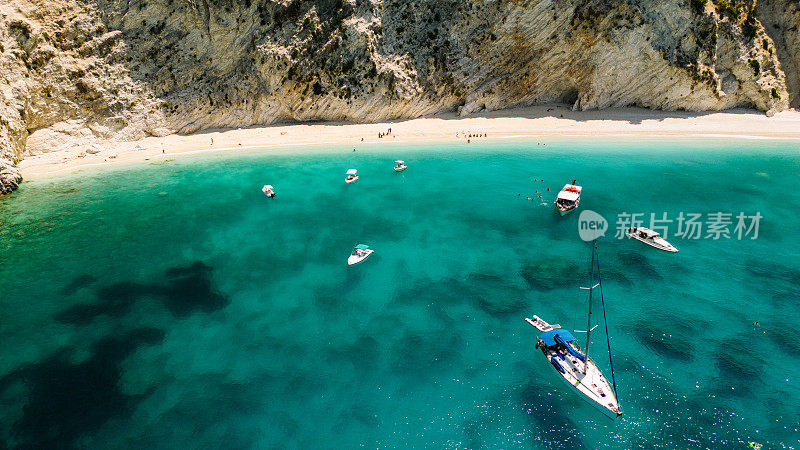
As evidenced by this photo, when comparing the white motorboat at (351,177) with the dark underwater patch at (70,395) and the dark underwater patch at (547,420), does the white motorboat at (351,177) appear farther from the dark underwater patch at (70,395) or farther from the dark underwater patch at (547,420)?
the dark underwater patch at (547,420)

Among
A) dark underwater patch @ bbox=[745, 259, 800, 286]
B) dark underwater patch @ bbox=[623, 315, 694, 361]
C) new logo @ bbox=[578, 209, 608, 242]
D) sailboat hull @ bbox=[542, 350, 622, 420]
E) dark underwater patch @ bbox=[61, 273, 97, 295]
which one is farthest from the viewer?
new logo @ bbox=[578, 209, 608, 242]

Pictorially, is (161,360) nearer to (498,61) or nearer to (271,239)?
(271,239)

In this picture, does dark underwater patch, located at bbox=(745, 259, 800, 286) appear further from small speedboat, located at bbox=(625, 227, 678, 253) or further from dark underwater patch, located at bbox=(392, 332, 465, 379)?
dark underwater patch, located at bbox=(392, 332, 465, 379)

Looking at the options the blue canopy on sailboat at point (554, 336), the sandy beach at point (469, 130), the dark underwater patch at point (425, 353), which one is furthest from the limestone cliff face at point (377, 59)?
the blue canopy on sailboat at point (554, 336)

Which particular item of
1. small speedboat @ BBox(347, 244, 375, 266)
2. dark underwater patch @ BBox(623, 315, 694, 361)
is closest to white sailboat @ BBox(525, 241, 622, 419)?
dark underwater patch @ BBox(623, 315, 694, 361)

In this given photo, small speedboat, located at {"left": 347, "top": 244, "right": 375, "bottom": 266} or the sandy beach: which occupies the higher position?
the sandy beach

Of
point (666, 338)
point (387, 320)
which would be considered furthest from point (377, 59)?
point (666, 338)

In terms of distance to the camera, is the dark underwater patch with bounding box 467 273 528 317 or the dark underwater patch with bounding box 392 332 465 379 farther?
the dark underwater patch with bounding box 467 273 528 317

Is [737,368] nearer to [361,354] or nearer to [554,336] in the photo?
[554,336]
